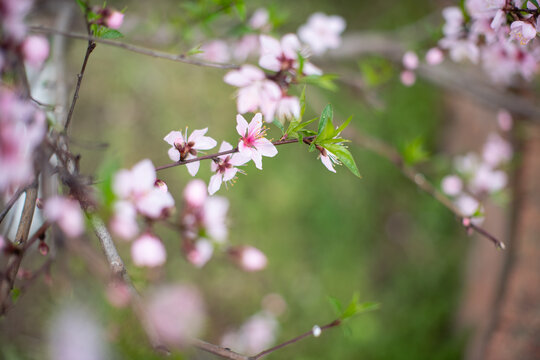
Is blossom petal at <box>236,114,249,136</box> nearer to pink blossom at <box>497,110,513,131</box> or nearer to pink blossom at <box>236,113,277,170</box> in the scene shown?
pink blossom at <box>236,113,277,170</box>

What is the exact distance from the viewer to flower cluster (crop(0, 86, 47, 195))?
39 centimetres

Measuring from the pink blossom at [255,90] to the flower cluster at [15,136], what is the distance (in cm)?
30

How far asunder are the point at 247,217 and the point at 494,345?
1399 millimetres

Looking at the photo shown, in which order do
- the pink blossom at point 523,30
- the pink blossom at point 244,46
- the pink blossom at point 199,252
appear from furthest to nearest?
the pink blossom at point 244,46, the pink blossom at point 199,252, the pink blossom at point 523,30

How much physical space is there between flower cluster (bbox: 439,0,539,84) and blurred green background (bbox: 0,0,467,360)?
1.08 metres

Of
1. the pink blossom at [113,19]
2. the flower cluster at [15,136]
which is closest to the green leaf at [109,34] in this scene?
the pink blossom at [113,19]

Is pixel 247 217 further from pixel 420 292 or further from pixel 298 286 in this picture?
pixel 420 292

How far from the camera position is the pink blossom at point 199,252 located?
0.74 metres

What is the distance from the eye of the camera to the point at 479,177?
1.40 meters

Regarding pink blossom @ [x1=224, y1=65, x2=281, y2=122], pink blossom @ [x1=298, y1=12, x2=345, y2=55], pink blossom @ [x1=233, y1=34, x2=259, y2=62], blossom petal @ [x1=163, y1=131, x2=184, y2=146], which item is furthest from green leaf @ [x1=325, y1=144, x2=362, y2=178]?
pink blossom @ [x1=233, y1=34, x2=259, y2=62]

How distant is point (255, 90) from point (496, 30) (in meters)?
0.51

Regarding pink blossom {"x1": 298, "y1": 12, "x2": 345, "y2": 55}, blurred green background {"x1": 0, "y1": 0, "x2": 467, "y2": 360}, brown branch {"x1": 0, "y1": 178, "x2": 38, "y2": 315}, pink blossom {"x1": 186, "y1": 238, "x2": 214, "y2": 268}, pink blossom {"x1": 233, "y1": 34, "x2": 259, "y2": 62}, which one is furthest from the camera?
blurred green background {"x1": 0, "y1": 0, "x2": 467, "y2": 360}

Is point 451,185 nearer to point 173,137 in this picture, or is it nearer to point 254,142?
point 254,142

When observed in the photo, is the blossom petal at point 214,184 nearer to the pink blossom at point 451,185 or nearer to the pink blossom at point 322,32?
the pink blossom at point 322,32
